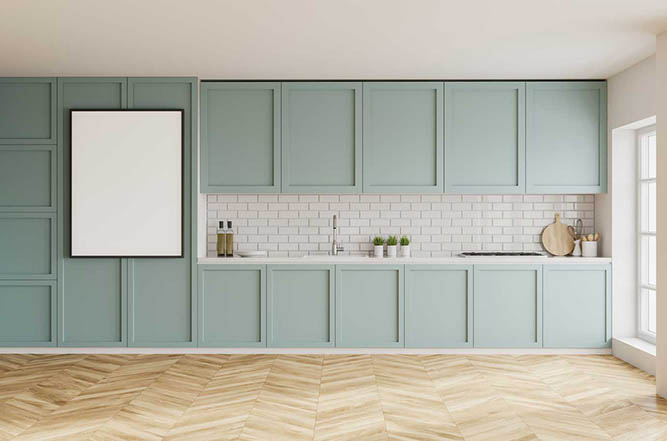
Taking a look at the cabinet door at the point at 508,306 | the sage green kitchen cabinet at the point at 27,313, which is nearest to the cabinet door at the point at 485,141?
the cabinet door at the point at 508,306

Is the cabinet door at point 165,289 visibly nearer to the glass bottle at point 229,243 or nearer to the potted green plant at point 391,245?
the glass bottle at point 229,243

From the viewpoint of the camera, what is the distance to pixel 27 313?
509 cm

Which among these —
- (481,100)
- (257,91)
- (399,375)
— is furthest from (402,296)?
(257,91)

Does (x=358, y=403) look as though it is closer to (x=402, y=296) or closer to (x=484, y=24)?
(x=402, y=296)

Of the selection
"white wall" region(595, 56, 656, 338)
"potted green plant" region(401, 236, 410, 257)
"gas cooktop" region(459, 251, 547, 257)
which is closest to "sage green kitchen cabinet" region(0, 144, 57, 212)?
"potted green plant" region(401, 236, 410, 257)

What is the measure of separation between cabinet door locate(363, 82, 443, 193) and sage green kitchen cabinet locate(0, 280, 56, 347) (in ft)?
9.96

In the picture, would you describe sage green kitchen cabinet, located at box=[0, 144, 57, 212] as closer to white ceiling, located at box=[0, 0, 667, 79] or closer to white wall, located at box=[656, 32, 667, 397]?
white ceiling, located at box=[0, 0, 667, 79]

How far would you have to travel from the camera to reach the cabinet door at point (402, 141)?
5246 mm

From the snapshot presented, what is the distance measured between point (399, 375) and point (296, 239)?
1779mm

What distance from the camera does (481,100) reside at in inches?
207

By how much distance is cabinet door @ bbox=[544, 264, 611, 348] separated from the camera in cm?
512

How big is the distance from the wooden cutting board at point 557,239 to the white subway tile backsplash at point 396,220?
3.2 inches

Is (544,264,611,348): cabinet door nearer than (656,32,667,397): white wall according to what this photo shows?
No

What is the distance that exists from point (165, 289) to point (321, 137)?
197cm
